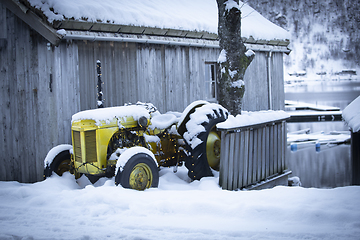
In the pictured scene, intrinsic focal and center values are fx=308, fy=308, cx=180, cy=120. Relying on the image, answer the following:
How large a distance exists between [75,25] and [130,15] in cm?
141

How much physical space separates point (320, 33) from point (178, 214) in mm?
112716

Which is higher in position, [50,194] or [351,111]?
[351,111]

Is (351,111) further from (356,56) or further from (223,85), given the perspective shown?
(356,56)

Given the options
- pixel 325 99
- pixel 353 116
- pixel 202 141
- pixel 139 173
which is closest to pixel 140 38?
pixel 202 141

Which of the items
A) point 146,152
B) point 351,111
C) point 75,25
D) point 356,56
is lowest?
point 146,152

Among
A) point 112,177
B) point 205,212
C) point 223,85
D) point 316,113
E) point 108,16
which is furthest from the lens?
point 316,113

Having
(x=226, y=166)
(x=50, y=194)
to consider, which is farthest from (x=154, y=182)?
(x=50, y=194)

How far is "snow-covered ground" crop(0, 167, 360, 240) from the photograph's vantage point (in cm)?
296

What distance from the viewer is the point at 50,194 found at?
4.38 meters

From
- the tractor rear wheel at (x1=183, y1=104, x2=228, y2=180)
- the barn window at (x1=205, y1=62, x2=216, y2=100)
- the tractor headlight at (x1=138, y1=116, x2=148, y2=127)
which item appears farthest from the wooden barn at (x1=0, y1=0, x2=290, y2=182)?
the tractor rear wheel at (x1=183, y1=104, x2=228, y2=180)

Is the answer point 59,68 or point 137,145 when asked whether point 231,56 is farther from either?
point 59,68

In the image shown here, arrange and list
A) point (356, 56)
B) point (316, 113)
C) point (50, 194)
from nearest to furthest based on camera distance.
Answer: point (50, 194)
point (316, 113)
point (356, 56)

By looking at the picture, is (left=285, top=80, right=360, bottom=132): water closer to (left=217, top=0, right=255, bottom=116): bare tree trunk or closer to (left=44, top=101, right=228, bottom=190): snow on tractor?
(left=217, top=0, right=255, bottom=116): bare tree trunk

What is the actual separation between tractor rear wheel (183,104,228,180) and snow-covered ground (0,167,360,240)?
98 cm
